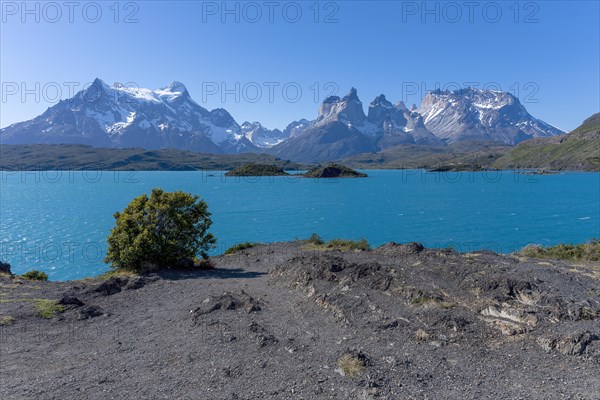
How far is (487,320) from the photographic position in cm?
1931

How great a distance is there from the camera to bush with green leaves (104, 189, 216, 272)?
33781 millimetres

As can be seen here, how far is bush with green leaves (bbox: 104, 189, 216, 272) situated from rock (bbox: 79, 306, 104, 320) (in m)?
9.87

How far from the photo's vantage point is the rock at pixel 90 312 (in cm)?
2258

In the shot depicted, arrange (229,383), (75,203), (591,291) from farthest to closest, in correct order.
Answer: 1. (75,203)
2. (591,291)
3. (229,383)

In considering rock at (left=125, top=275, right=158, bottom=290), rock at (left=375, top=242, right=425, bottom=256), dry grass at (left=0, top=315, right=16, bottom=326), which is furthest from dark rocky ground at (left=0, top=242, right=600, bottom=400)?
rock at (left=375, top=242, right=425, bottom=256)

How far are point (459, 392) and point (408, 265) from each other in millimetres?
16958

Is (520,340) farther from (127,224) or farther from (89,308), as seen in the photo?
(127,224)

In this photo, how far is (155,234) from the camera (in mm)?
34375

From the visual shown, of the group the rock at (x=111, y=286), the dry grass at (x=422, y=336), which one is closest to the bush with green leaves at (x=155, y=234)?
the rock at (x=111, y=286)

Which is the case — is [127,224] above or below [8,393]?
above

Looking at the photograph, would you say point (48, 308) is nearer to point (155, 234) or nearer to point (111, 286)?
point (111, 286)

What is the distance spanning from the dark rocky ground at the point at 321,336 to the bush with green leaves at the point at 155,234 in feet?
17.0

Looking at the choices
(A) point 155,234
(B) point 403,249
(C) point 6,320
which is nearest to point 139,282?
(A) point 155,234

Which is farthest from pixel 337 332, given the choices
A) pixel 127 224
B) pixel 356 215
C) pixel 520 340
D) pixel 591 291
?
pixel 356 215
